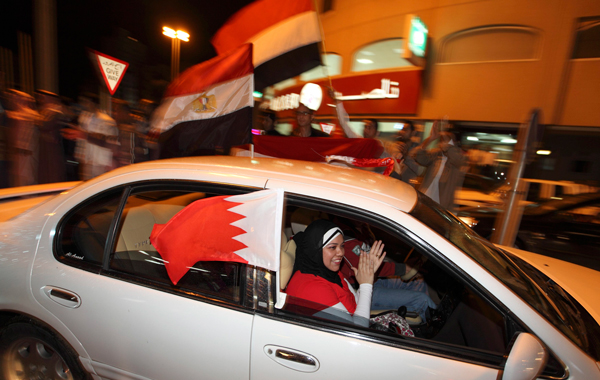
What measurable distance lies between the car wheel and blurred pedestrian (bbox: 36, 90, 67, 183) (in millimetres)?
5746

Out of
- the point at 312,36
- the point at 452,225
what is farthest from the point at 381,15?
the point at 452,225

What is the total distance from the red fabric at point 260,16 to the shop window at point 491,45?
10.2m

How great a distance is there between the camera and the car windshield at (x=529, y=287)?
152 cm

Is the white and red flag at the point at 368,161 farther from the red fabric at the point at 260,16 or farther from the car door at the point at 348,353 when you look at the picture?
the car door at the point at 348,353

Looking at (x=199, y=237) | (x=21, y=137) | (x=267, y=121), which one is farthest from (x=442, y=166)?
(x=21, y=137)

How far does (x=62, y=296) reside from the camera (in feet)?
6.16

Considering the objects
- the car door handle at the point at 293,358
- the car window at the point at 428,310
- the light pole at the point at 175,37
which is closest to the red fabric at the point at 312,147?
the car window at the point at 428,310

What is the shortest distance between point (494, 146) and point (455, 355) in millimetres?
11681

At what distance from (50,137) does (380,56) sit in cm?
1134

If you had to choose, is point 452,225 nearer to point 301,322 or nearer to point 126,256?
point 301,322

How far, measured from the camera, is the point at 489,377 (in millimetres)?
1379

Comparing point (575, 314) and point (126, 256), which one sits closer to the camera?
point (575, 314)

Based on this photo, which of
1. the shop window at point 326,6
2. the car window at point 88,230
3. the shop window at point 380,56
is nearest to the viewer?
the car window at point 88,230

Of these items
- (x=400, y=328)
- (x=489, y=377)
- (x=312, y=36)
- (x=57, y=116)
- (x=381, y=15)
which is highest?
(x=381, y=15)
